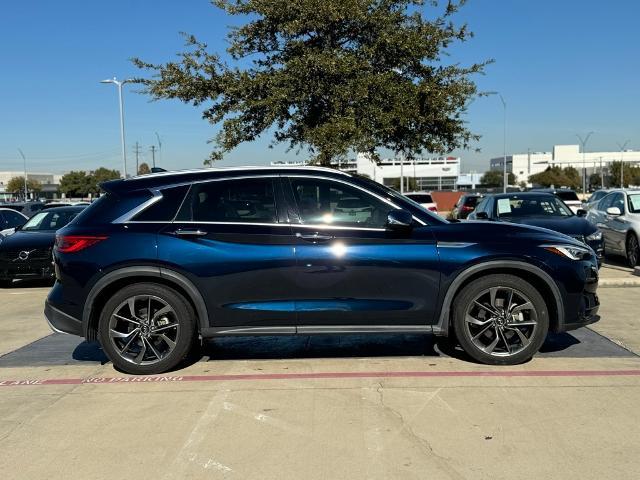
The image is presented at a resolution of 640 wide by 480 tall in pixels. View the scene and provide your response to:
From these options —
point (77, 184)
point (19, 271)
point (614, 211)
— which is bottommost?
point (19, 271)

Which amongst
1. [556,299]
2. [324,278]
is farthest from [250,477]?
[556,299]

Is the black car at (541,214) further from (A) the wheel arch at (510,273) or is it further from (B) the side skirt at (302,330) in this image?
(B) the side skirt at (302,330)

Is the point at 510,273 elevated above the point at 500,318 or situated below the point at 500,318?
above

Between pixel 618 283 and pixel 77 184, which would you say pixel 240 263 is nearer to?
pixel 618 283

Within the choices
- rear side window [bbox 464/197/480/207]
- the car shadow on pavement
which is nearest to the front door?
the car shadow on pavement

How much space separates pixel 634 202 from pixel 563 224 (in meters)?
3.46

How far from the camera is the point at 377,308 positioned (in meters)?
5.15

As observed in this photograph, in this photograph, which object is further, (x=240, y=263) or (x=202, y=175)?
(x=202, y=175)

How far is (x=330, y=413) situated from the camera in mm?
4305

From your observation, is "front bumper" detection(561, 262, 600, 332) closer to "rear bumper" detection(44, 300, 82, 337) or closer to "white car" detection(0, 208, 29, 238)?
"rear bumper" detection(44, 300, 82, 337)

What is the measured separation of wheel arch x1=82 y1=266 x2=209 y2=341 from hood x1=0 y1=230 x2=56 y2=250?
6812 millimetres

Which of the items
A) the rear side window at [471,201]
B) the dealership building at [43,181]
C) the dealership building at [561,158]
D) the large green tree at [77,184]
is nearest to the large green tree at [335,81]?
the rear side window at [471,201]

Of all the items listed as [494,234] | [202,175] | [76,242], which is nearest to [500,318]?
[494,234]

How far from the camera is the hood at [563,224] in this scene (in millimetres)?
9820
